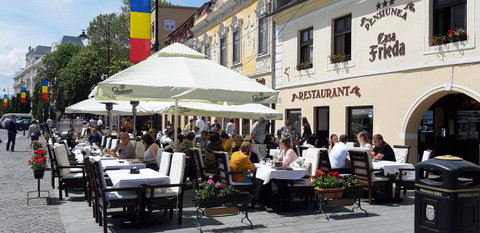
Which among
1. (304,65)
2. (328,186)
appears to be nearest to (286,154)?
(328,186)

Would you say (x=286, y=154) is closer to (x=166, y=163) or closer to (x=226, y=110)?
(x=166, y=163)

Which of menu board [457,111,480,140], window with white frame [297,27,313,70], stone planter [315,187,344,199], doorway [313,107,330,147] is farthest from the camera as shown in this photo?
window with white frame [297,27,313,70]

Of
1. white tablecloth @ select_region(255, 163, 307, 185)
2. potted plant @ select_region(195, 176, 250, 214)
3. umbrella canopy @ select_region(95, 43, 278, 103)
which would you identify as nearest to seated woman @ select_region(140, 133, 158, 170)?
umbrella canopy @ select_region(95, 43, 278, 103)

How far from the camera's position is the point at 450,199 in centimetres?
498

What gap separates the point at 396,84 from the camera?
12906mm

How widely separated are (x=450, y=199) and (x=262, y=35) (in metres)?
16.9

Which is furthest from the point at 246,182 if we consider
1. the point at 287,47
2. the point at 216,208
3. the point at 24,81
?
the point at 24,81

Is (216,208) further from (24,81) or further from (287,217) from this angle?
(24,81)

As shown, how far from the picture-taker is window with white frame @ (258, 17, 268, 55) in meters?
20.7

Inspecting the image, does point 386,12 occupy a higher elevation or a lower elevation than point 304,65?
higher

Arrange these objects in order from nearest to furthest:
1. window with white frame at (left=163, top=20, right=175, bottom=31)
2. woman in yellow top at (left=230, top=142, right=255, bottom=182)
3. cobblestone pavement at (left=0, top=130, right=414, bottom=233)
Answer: cobblestone pavement at (left=0, top=130, right=414, bottom=233), woman in yellow top at (left=230, top=142, right=255, bottom=182), window with white frame at (left=163, top=20, right=175, bottom=31)

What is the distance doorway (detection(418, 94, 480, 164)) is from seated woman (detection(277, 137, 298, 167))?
603 centimetres

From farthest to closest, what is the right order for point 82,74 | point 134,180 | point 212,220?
point 82,74
point 212,220
point 134,180

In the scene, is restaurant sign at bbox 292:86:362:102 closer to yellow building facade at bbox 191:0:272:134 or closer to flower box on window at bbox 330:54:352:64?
flower box on window at bbox 330:54:352:64
